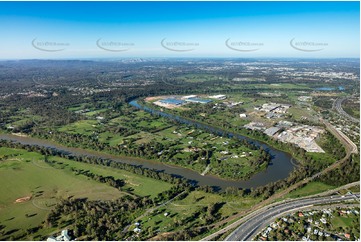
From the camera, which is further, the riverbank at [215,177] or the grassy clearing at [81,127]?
the grassy clearing at [81,127]

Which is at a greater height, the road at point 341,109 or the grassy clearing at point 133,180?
the road at point 341,109

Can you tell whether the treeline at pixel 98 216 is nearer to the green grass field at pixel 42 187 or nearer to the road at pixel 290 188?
the green grass field at pixel 42 187

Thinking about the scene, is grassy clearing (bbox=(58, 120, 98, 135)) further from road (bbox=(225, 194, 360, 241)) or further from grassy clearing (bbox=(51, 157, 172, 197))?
road (bbox=(225, 194, 360, 241))

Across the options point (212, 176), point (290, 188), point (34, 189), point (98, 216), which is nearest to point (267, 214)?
point (290, 188)

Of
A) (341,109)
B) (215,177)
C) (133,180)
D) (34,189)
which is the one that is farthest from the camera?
(341,109)

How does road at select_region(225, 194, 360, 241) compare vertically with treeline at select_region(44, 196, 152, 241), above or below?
below

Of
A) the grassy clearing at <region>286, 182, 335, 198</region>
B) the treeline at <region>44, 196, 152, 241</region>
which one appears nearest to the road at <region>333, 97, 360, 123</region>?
the grassy clearing at <region>286, 182, 335, 198</region>

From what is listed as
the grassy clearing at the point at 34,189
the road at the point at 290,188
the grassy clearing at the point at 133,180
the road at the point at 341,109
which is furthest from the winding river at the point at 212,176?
the road at the point at 341,109

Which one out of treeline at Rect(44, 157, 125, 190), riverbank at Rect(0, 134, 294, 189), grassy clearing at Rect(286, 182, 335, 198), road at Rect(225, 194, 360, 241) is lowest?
road at Rect(225, 194, 360, 241)

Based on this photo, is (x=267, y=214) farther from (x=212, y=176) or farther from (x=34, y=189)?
(x=34, y=189)
